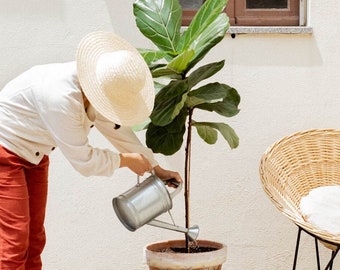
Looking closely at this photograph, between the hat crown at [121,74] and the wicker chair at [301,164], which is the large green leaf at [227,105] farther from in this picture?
the hat crown at [121,74]

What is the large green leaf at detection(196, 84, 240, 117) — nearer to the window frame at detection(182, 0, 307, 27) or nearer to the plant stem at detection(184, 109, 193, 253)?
the plant stem at detection(184, 109, 193, 253)

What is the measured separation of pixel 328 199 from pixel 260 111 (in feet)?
2.30

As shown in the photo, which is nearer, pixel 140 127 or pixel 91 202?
pixel 140 127

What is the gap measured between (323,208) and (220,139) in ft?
2.56

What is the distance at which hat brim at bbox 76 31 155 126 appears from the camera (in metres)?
2.69

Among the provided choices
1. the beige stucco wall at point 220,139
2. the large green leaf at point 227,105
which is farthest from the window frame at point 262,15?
the large green leaf at point 227,105

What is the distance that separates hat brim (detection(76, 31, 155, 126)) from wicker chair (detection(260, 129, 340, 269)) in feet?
2.19

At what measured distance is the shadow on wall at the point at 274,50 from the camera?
3.72 metres

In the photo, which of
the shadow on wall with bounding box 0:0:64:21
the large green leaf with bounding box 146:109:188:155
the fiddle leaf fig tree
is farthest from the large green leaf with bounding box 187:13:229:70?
the shadow on wall with bounding box 0:0:64:21

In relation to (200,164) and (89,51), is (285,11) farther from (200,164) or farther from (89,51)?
(89,51)

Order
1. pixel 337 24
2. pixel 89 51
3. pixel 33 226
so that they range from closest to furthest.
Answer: pixel 89 51 → pixel 33 226 → pixel 337 24

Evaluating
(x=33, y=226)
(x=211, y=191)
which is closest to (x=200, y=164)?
(x=211, y=191)

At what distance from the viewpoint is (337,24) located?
12.1ft

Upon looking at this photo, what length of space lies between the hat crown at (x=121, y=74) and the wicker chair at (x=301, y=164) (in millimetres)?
769
